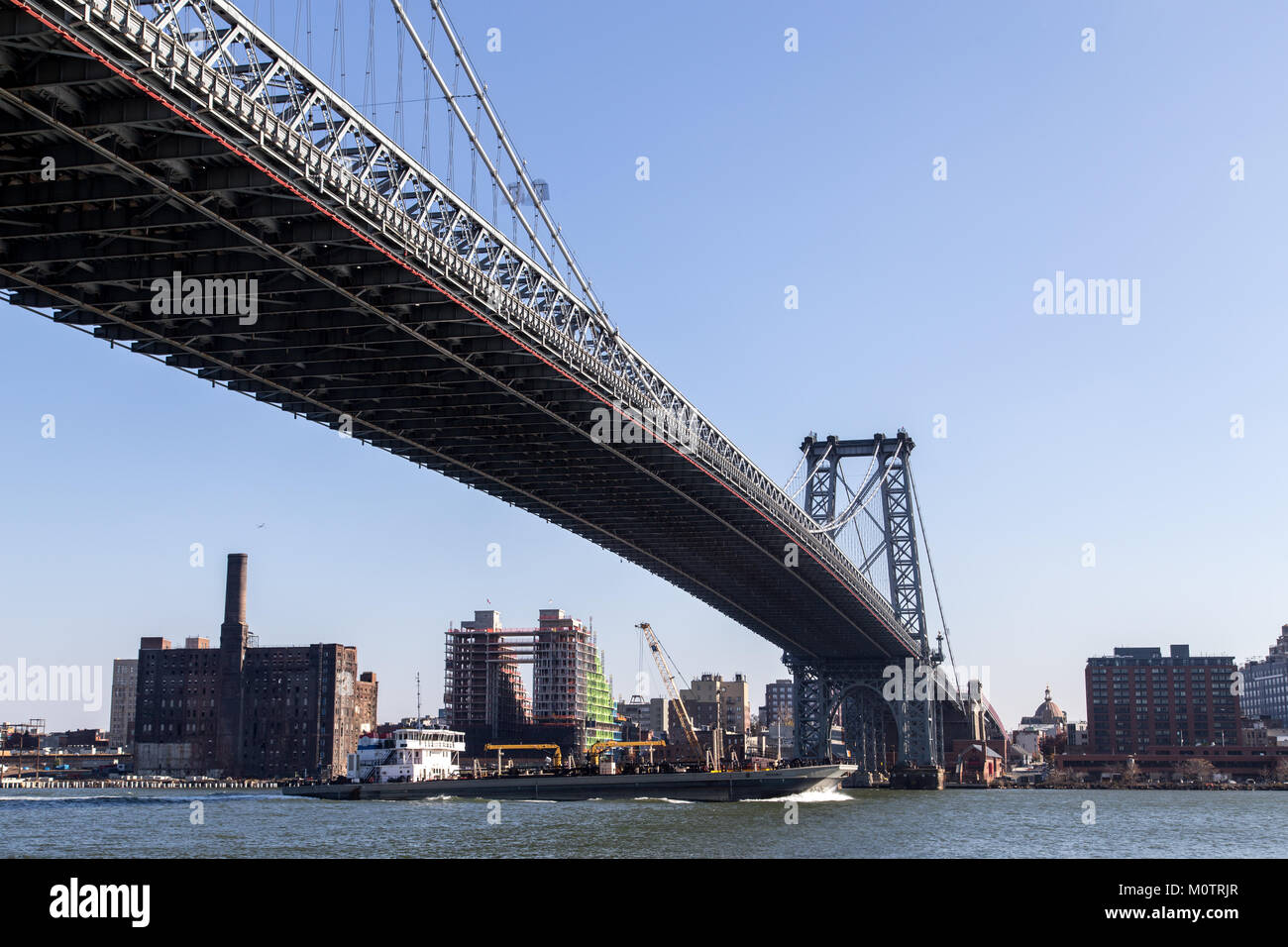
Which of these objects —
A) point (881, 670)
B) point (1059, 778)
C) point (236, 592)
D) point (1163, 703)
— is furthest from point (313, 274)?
point (1163, 703)

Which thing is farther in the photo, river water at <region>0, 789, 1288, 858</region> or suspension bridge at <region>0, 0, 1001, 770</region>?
river water at <region>0, 789, 1288, 858</region>

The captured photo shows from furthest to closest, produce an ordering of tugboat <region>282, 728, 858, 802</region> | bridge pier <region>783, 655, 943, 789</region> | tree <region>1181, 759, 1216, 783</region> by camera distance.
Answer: tree <region>1181, 759, 1216, 783</region>, bridge pier <region>783, 655, 943, 789</region>, tugboat <region>282, 728, 858, 802</region>

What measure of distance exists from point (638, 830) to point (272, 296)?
2621cm

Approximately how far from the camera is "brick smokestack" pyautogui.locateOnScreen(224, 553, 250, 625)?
572 ft

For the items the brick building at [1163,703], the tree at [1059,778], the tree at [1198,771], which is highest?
the brick building at [1163,703]

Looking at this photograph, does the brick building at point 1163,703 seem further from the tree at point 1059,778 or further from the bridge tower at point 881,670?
the bridge tower at point 881,670

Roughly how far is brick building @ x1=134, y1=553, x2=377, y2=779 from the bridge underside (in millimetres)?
131680

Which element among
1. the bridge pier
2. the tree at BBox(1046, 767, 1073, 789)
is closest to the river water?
the bridge pier

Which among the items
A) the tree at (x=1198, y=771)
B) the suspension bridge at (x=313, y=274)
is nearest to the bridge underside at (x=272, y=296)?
the suspension bridge at (x=313, y=274)

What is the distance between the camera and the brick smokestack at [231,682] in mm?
183500

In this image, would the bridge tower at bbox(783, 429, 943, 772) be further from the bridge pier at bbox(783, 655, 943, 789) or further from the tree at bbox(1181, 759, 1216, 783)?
the tree at bbox(1181, 759, 1216, 783)

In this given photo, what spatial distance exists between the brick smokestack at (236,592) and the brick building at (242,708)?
164 millimetres
